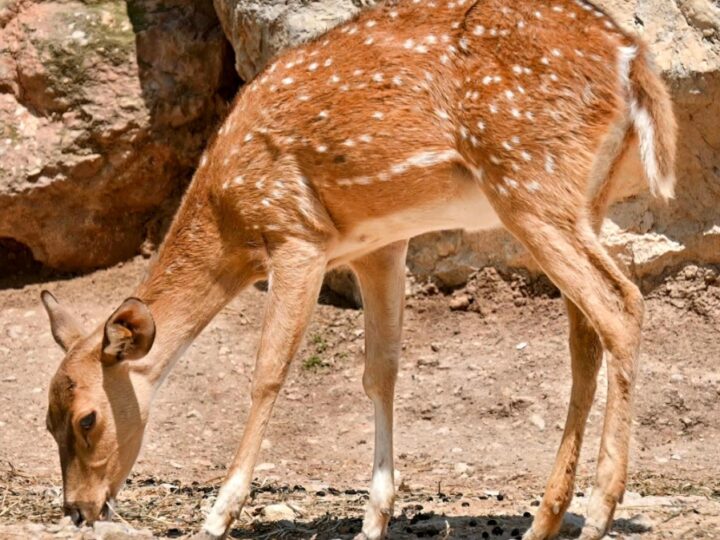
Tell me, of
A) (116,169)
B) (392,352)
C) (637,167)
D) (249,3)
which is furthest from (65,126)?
(637,167)

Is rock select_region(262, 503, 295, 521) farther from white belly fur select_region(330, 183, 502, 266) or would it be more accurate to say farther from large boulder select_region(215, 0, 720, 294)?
large boulder select_region(215, 0, 720, 294)

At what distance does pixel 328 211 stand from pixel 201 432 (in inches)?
145

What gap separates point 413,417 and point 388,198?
355 centimetres

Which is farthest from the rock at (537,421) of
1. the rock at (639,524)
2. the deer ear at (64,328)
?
the deer ear at (64,328)

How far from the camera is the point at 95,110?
465 inches

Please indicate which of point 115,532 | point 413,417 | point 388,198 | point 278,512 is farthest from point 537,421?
point 115,532

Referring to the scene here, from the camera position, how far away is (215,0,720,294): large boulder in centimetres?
983

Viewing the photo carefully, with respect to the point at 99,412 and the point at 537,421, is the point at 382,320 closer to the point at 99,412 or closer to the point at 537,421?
the point at 99,412

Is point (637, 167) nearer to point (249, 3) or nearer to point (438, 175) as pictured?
point (438, 175)

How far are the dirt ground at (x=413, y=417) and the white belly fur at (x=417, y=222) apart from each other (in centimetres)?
155

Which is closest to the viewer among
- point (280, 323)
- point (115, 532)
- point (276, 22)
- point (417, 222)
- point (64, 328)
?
point (115, 532)

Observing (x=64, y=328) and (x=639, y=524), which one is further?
(x=64, y=328)

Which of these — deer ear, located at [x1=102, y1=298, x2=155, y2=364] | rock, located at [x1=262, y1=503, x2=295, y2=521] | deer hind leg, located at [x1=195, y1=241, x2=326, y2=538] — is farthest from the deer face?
rock, located at [x1=262, y1=503, x2=295, y2=521]

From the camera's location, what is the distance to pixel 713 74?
385 inches
